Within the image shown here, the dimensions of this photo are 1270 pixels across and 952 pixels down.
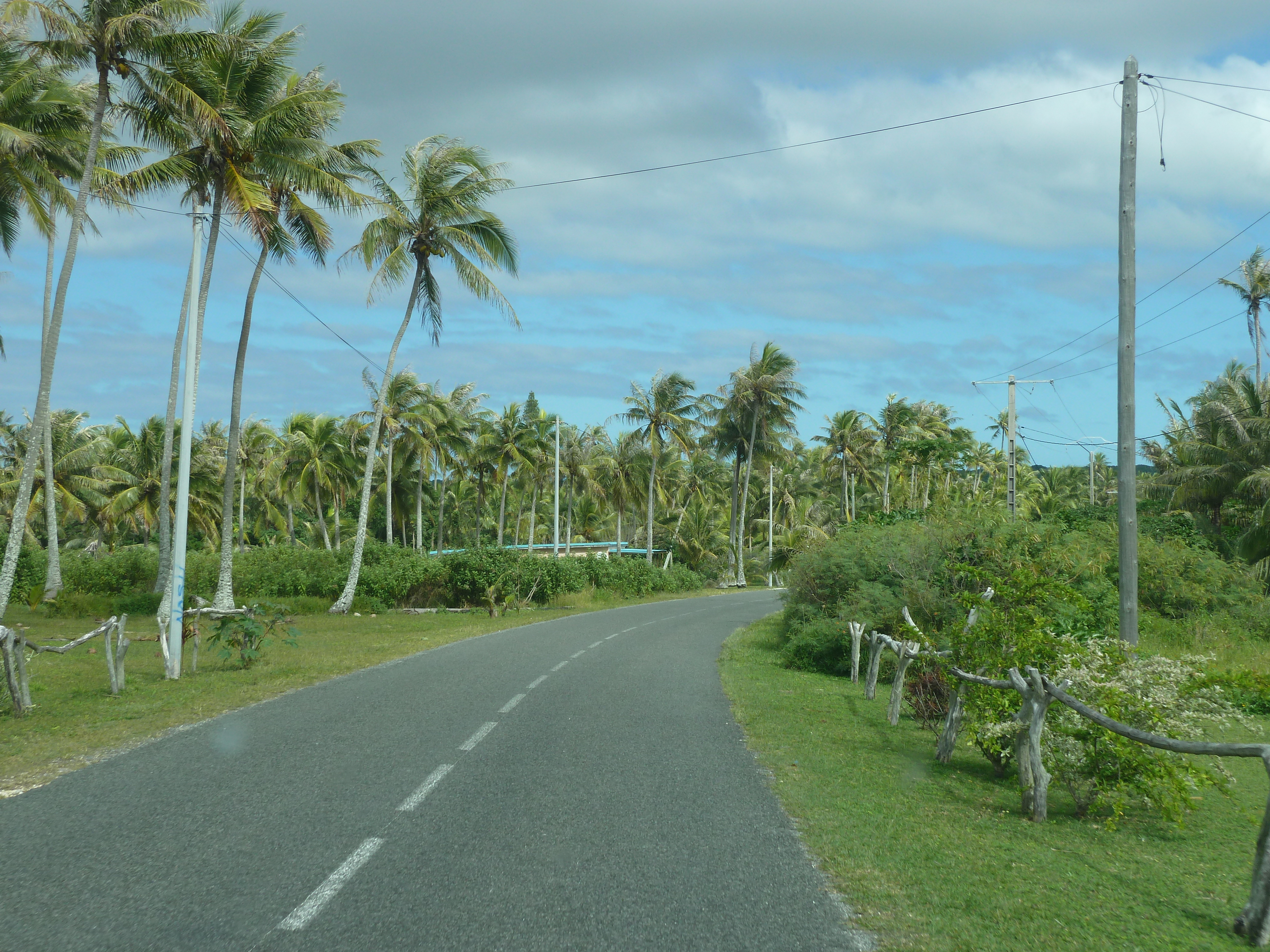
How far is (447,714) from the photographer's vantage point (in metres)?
11.4

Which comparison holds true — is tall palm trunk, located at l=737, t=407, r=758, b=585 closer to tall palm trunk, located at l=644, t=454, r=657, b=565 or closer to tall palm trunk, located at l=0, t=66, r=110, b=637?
tall palm trunk, located at l=644, t=454, r=657, b=565

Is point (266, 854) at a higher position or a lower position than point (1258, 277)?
lower

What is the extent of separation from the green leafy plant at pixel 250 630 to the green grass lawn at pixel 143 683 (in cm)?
35

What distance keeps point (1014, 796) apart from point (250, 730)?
7.44 meters

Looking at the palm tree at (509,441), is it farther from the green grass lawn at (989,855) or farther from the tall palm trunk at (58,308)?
the green grass lawn at (989,855)

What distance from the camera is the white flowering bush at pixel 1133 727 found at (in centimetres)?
732

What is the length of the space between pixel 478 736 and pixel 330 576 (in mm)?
29014

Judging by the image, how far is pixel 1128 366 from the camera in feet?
43.0

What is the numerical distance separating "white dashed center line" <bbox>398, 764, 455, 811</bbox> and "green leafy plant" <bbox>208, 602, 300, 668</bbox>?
28.8 feet

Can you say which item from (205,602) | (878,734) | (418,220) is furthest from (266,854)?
(418,220)

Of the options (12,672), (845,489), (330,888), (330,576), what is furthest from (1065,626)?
(845,489)

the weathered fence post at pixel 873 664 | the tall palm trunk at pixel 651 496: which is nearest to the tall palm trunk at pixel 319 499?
the tall palm trunk at pixel 651 496

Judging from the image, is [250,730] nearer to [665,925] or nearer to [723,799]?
[723,799]

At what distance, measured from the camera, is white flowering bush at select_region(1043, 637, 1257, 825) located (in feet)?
24.0
